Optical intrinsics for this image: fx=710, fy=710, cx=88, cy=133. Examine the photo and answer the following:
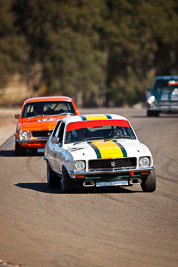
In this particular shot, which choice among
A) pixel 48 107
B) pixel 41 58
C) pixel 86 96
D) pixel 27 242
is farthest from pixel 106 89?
pixel 27 242

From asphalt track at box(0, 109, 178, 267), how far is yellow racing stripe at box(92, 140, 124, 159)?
681mm

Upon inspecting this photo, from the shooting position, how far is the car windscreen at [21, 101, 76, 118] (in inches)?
781

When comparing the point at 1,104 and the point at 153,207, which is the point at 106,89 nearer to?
the point at 1,104

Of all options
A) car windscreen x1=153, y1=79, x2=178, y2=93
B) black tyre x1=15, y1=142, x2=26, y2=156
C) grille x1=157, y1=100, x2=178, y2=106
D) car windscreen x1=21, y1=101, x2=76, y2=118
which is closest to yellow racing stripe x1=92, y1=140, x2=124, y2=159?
black tyre x1=15, y1=142, x2=26, y2=156

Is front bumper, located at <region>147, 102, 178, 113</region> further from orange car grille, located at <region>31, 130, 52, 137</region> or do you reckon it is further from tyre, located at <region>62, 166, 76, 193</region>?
tyre, located at <region>62, 166, 76, 193</region>

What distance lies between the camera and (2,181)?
14125mm

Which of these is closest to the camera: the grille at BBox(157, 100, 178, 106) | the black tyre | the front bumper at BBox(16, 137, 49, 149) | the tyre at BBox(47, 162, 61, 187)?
the tyre at BBox(47, 162, 61, 187)

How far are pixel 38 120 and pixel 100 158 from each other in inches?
322

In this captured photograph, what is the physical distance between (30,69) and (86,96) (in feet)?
25.2

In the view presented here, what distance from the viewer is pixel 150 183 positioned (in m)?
11.8

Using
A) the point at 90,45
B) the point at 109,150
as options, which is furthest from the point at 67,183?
the point at 90,45

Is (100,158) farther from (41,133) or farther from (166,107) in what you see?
(166,107)

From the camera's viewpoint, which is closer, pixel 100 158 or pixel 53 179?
pixel 100 158

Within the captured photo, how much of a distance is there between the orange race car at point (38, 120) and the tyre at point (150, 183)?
735 centimetres
